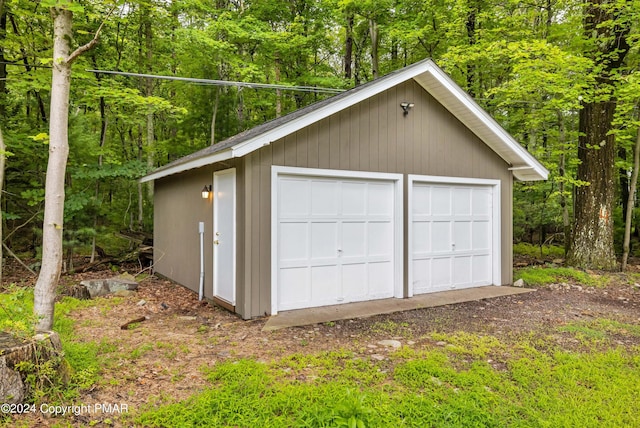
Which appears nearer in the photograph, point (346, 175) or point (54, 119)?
point (54, 119)

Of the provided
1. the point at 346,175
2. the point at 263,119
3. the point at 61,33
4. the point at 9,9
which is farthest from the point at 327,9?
the point at 61,33

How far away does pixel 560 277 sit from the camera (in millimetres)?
7836

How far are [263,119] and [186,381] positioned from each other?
13113 millimetres

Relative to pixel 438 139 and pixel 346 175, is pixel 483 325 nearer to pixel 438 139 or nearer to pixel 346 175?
pixel 346 175

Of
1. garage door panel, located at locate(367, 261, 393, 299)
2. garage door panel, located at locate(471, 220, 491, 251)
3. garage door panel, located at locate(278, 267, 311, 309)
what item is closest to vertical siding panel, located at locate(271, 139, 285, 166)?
garage door panel, located at locate(278, 267, 311, 309)

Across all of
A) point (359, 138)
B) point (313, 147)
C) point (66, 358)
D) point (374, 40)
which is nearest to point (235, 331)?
point (66, 358)

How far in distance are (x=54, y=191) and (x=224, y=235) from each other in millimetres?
2542

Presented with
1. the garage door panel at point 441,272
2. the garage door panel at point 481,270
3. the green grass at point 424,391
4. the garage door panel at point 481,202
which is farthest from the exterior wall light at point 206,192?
the garage door panel at point 481,270

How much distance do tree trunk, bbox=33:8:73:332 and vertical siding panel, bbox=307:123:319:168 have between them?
3.01 m

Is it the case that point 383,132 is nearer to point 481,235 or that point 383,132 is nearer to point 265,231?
point 265,231

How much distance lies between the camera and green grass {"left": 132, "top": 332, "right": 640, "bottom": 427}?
8.67ft

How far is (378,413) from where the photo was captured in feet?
8.82

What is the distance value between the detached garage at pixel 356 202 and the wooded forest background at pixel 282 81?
2.29 m

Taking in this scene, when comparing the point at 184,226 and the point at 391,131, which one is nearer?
the point at 391,131
